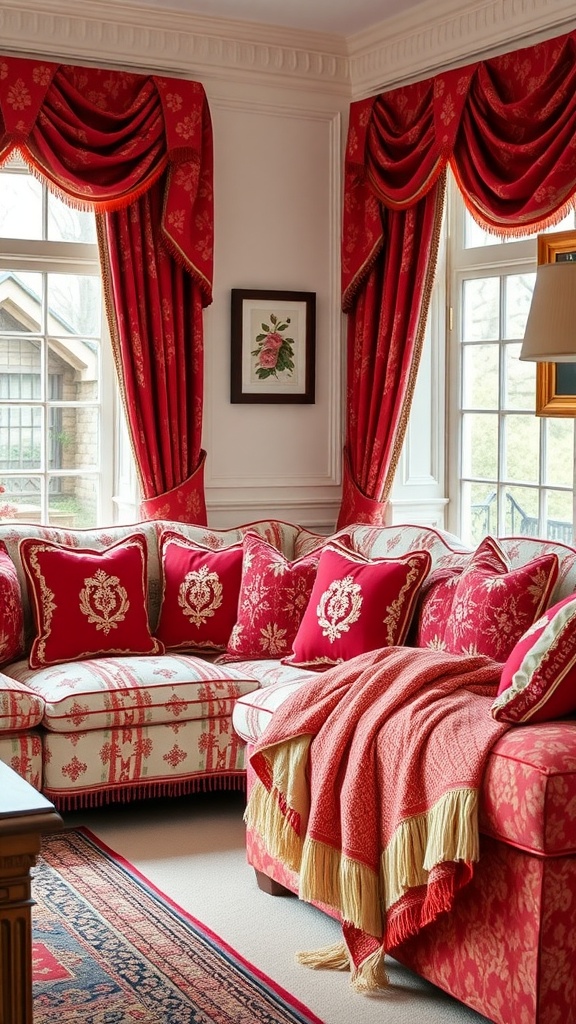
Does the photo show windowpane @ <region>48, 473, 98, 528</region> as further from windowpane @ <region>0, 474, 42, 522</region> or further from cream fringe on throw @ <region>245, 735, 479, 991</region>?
cream fringe on throw @ <region>245, 735, 479, 991</region>

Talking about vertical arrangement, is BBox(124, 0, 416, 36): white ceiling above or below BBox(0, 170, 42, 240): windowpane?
above

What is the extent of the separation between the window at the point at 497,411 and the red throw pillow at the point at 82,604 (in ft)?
5.07

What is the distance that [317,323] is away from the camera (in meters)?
5.65

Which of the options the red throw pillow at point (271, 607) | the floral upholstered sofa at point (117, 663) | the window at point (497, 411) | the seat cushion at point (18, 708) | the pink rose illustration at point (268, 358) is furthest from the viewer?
the pink rose illustration at point (268, 358)

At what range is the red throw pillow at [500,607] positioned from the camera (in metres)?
3.86

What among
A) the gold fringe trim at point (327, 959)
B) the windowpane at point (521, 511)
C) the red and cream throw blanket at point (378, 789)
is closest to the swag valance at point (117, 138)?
the windowpane at point (521, 511)

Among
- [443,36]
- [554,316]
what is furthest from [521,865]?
[443,36]

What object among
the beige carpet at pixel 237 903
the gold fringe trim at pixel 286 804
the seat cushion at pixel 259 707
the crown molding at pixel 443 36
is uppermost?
the crown molding at pixel 443 36

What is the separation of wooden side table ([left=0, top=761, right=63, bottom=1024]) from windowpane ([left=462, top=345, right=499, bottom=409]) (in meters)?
3.26

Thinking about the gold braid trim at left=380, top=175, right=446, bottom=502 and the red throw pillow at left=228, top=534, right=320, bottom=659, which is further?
the gold braid trim at left=380, top=175, right=446, bottom=502

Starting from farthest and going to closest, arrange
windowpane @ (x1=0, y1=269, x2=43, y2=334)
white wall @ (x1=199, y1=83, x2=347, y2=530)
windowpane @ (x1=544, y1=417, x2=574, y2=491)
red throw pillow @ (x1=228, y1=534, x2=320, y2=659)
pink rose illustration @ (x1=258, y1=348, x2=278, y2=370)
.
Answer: pink rose illustration @ (x1=258, y1=348, x2=278, y2=370), white wall @ (x1=199, y1=83, x2=347, y2=530), windowpane @ (x1=0, y1=269, x2=43, y2=334), windowpane @ (x1=544, y1=417, x2=574, y2=491), red throw pillow @ (x1=228, y1=534, x2=320, y2=659)

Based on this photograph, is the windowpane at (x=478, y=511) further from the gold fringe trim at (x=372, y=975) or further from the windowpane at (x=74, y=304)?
the gold fringe trim at (x=372, y=975)

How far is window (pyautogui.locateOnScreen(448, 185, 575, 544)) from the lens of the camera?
492 cm

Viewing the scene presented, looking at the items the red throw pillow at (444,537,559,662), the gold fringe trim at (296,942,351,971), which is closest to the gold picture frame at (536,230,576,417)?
the red throw pillow at (444,537,559,662)
